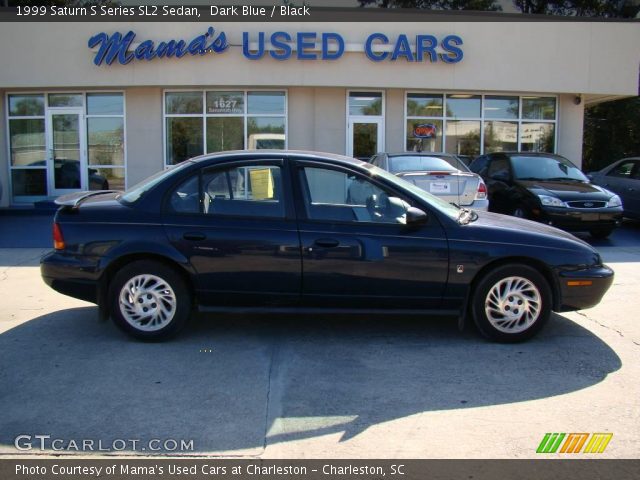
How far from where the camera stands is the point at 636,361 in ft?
16.5

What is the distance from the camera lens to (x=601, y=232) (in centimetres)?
1154

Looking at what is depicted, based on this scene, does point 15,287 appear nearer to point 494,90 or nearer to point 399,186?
point 399,186

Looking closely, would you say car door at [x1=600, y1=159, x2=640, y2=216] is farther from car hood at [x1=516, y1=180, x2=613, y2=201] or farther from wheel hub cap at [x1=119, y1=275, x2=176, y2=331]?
wheel hub cap at [x1=119, y1=275, x2=176, y2=331]

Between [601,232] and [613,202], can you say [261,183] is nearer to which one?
[613,202]

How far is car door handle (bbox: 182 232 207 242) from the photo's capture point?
5.27 m

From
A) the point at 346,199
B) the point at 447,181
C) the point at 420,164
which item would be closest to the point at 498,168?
the point at 420,164

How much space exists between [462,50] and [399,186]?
1145 centimetres

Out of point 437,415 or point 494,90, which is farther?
point 494,90

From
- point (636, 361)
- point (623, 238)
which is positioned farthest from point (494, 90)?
point (636, 361)

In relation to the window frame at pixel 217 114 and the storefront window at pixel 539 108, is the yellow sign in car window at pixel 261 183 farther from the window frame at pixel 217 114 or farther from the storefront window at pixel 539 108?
the storefront window at pixel 539 108

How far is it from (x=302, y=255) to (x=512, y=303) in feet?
6.04

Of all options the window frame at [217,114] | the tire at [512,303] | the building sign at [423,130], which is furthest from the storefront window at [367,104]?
the tire at [512,303]
